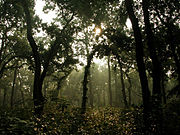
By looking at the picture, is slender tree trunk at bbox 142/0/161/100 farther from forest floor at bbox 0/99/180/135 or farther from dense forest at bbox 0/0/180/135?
forest floor at bbox 0/99/180/135

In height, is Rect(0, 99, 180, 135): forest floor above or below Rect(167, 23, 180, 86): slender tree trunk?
below

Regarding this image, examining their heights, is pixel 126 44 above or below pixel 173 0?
below

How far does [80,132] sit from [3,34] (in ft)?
65.0

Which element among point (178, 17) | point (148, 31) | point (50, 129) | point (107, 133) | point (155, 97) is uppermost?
point (178, 17)

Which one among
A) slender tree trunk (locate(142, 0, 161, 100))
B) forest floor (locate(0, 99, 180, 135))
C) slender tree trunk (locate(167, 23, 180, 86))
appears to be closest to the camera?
forest floor (locate(0, 99, 180, 135))

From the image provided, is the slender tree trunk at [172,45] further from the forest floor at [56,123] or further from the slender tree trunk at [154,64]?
the forest floor at [56,123]

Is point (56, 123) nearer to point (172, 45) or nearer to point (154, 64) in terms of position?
point (154, 64)

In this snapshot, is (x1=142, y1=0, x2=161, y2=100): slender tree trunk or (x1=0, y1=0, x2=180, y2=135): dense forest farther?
(x1=142, y1=0, x2=161, y2=100): slender tree trunk

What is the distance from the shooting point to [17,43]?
23219mm

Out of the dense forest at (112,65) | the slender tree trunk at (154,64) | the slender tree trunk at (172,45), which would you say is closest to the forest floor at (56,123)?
the dense forest at (112,65)

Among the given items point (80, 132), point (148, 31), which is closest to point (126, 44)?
point (148, 31)

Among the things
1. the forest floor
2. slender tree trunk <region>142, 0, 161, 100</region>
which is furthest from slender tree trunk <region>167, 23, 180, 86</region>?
the forest floor

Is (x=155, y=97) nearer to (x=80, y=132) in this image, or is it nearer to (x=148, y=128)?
(x=148, y=128)

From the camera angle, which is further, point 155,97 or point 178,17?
point 178,17
